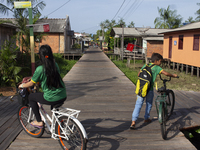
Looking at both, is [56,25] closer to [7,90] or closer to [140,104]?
[7,90]

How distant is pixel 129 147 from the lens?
360cm

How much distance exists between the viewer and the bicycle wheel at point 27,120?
3.85 metres

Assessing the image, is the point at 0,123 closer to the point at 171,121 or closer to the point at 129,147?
the point at 129,147

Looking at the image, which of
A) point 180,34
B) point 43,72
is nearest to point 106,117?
point 43,72

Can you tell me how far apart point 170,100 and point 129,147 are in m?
1.96

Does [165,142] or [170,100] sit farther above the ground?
[170,100]

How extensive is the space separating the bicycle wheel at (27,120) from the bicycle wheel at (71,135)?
59 cm

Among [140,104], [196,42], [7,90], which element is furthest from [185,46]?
[140,104]

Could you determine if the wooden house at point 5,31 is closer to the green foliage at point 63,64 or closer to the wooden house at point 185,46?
the green foliage at point 63,64

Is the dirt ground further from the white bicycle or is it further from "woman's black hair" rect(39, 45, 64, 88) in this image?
"woman's black hair" rect(39, 45, 64, 88)

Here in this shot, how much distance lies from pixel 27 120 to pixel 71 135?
1.13m

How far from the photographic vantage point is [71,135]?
10.6 ft

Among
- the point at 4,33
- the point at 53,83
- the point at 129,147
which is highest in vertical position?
the point at 4,33

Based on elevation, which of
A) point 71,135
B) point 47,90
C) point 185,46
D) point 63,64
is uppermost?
point 185,46
